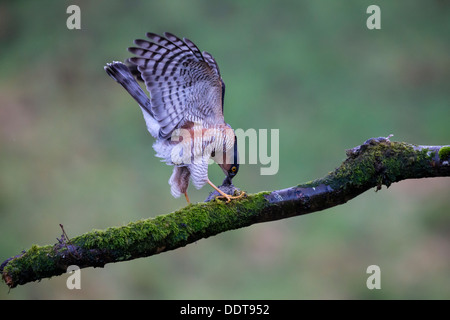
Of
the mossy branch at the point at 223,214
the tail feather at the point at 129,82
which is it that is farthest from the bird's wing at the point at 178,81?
the mossy branch at the point at 223,214

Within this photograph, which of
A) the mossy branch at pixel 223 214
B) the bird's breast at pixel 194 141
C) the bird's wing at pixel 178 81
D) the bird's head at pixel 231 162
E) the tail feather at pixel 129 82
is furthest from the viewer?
the bird's head at pixel 231 162

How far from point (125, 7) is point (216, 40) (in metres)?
2.59

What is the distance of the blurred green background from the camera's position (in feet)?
34.6

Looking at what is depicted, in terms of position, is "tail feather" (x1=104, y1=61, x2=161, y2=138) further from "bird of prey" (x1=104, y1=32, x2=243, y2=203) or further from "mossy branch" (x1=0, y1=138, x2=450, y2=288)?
"mossy branch" (x1=0, y1=138, x2=450, y2=288)

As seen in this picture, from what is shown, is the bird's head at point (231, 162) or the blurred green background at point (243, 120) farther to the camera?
the blurred green background at point (243, 120)

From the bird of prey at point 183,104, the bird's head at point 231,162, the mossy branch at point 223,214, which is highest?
the bird of prey at point 183,104

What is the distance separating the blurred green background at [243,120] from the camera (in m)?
10.5

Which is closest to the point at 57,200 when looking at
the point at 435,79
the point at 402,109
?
the point at 402,109

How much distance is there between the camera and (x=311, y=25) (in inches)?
554

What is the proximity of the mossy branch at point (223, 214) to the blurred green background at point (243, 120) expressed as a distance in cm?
606

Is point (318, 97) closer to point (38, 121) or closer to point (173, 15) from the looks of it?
point (173, 15)

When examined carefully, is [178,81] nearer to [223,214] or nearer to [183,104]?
[183,104]

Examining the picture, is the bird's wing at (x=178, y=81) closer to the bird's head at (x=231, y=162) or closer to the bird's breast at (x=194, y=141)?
the bird's breast at (x=194, y=141)

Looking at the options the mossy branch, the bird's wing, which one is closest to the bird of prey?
the bird's wing
